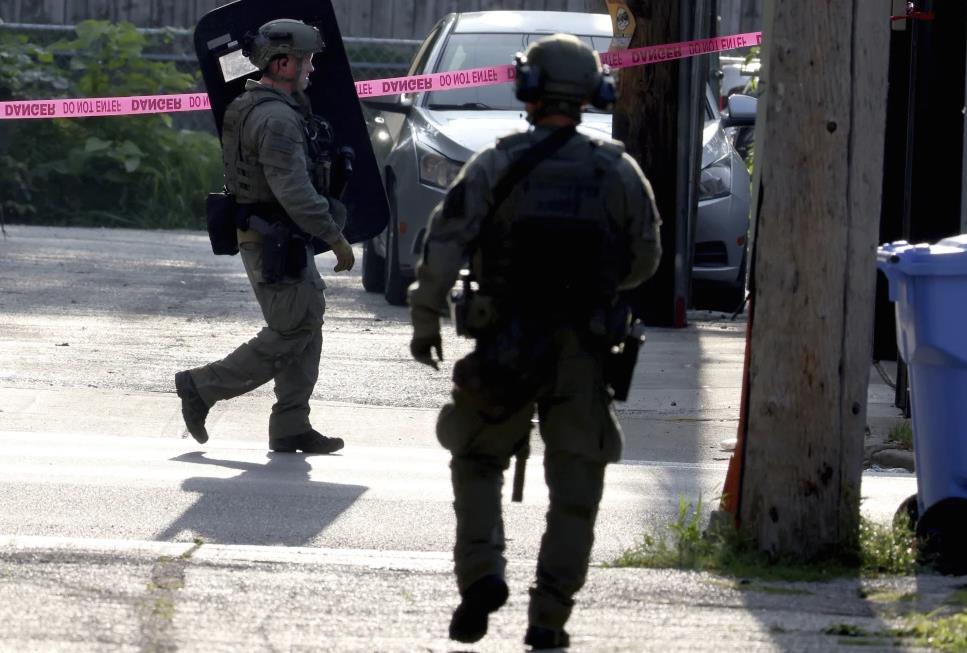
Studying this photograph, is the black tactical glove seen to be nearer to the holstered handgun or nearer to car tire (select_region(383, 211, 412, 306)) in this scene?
the holstered handgun

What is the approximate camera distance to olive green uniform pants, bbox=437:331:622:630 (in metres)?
4.52

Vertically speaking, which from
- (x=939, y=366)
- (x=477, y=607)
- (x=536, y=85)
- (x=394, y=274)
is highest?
(x=536, y=85)

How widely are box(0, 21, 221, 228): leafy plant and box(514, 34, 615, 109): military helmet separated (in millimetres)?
12977

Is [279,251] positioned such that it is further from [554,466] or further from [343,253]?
[554,466]

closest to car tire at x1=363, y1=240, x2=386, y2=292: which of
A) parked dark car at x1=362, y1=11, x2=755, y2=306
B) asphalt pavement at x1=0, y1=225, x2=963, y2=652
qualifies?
parked dark car at x1=362, y1=11, x2=755, y2=306

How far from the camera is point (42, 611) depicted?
4816 mm

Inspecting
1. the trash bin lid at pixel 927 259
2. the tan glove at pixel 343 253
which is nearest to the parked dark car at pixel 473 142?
the tan glove at pixel 343 253

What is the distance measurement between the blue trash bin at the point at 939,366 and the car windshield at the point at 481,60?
251 inches

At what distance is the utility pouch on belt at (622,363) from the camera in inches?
181

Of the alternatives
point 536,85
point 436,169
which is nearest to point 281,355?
point 536,85

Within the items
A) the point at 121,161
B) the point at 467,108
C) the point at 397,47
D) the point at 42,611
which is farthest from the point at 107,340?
the point at 397,47

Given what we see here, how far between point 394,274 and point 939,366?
6613 mm

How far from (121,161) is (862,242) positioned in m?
12.8

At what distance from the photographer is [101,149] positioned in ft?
56.5
